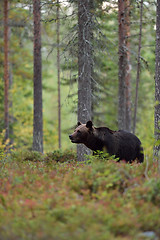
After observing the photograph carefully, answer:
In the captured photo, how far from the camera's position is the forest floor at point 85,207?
194 inches

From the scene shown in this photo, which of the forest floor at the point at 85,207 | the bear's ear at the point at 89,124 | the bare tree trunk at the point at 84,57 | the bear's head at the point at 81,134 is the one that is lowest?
the forest floor at the point at 85,207

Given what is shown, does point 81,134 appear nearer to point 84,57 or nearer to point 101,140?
point 101,140

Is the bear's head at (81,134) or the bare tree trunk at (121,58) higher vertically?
the bare tree trunk at (121,58)

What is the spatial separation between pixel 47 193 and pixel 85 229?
1414 millimetres

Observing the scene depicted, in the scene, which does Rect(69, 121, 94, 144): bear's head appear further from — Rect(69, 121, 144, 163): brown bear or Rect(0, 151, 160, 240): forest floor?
Rect(0, 151, 160, 240): forest floor

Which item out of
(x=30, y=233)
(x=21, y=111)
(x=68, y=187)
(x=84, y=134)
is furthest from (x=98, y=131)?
(x=21, y=111)

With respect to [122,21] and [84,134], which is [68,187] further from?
[122,21]

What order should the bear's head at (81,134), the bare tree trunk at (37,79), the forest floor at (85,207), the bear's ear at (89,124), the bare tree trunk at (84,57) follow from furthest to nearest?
the bare tree trunk at (37,79) < the bare tree trunk at (84,57) < the bear's head at (81,134) < the bear's ear at (89,124) < the forest floor at (85,207)

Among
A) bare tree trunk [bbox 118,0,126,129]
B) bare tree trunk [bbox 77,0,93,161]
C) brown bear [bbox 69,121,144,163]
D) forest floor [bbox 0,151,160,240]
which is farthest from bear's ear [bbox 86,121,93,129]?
bare tree trunk [bbox 118,0,126,129]

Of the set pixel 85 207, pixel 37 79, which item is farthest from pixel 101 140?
pixel 37 79

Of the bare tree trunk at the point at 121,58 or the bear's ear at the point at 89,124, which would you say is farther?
the bare tree trunk at the point at 121,58

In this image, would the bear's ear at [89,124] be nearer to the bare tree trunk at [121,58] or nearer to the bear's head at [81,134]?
the bear's head at [81,134]

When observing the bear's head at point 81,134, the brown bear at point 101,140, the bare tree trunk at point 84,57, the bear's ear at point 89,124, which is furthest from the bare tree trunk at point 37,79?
the bear's ear at point 89,124

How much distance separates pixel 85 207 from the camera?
551 cm
